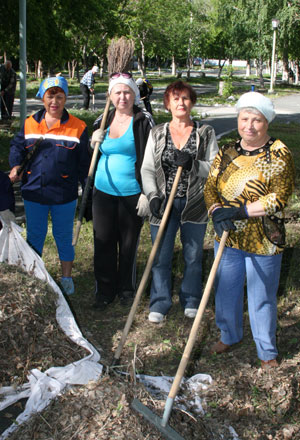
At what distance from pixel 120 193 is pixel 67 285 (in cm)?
118

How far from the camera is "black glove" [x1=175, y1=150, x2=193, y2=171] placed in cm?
395

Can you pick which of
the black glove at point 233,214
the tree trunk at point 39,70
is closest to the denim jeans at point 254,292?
the black glove at point 233,214

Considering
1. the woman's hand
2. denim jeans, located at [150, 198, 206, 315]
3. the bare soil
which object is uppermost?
the woman's hand

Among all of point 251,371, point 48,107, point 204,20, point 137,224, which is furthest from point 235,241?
point 204,20

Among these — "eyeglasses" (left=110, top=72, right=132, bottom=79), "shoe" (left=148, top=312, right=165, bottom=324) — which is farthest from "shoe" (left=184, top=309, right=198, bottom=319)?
"eyeglasses" (left=110, top=72, right=132, bottom=79)

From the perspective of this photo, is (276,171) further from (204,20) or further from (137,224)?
(204,20)

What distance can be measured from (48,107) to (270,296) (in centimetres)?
241

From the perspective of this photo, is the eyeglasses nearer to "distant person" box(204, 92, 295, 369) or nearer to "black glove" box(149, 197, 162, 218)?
"black glove" box(149, 197, 162, 218)

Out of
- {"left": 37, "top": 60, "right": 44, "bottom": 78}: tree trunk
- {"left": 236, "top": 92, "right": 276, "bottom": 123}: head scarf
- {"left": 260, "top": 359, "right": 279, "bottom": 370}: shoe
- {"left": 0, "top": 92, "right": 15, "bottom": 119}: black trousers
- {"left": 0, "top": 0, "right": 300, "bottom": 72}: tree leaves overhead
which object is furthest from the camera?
{"left": 37, "top": 60, "right": 44, "bottom": 78}: tree trunk

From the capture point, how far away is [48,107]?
4.43 meters

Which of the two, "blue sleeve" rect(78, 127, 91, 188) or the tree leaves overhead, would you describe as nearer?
"blue sleeve" rect(78, 127, 91, 188)

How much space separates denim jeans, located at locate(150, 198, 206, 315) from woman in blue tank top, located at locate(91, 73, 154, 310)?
0.91ft

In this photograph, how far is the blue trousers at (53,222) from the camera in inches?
184

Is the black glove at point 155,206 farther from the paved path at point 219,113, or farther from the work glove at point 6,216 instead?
the paved path at point 219,113
